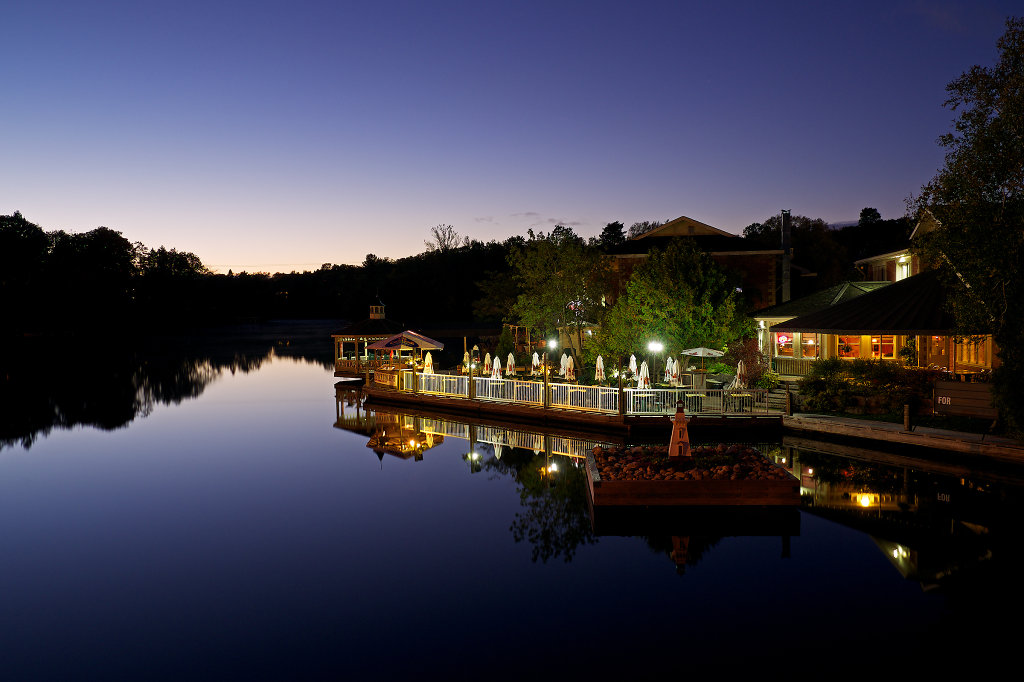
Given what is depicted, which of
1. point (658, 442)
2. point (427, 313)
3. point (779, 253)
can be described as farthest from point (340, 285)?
point (658, 442)

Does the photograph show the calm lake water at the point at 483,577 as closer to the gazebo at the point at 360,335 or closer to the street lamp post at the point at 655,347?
the street lamp post at the point at 655,347

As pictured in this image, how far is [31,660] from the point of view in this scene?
837cm

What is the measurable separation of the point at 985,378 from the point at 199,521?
2174 cm

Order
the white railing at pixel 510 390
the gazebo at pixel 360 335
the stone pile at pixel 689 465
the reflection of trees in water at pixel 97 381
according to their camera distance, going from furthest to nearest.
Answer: the gazebo at pixel 360 335 → the reflection of trees in water at pixel 97 381 → the white railing at pixel 510 390 → the stone pile at pixel 689 465

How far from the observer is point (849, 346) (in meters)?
30.3

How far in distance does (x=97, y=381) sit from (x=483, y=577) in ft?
148

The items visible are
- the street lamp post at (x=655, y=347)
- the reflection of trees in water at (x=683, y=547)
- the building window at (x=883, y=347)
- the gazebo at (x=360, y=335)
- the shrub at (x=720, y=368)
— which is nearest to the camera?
the reflection of trees in water at (x=683, y=547)

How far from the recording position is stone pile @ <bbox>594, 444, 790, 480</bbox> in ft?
43.7

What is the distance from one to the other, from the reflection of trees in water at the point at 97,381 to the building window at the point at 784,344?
31.7 meters

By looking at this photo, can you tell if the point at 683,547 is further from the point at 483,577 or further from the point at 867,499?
the point at 867,499

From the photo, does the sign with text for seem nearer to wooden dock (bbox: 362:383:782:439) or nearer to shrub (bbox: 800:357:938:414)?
shrub (bbox: 800:357:938:414)

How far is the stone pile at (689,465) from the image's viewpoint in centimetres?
1332

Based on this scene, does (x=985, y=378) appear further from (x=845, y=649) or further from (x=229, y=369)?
(x=229, y=369)

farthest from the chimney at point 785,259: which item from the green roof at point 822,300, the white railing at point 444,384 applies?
the white railing at point 444,384
